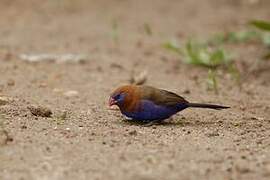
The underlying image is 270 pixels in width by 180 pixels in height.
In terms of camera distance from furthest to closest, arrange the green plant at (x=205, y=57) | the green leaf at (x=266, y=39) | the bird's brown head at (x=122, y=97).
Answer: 1. the green leaf at (x=266, y=39)
2. the green plant at (x=205, y=57)
3. the bird's brown head at (x=122, y=97)

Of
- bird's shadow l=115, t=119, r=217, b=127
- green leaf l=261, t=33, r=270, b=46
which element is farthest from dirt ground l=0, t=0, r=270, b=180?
green leaf l=261, t=33, r=270, b=46

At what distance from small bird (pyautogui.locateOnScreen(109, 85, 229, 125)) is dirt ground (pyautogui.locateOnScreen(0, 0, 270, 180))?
0.10m

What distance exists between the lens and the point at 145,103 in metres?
5.82

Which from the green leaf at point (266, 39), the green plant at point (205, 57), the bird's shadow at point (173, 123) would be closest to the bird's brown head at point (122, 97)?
the bird's shadow at point (173, 123)

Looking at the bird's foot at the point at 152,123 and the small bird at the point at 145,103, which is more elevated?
the small bird at the point at 145,103

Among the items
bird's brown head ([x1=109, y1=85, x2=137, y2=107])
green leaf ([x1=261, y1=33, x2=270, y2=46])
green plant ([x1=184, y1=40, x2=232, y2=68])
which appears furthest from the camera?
green leaf ([x1=261, y1=33, x2=270, y2=46])

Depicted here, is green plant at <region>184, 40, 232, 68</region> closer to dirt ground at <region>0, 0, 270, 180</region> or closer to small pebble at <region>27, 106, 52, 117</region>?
dirt ground at <region>0, 0, 270, 180</region>

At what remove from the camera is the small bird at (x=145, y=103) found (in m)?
5.80

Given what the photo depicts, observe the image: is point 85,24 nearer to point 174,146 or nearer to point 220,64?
point 220,64

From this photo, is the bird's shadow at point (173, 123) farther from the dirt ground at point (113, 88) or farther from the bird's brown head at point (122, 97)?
the bird's brown head at point (122, 97)

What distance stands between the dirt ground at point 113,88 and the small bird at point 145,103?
10 centimetres

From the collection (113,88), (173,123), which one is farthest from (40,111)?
(113,88)

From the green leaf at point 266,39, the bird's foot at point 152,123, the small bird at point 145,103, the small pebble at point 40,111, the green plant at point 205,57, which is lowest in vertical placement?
the bird's foot at point 152,123

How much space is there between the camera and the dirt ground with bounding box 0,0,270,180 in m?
4.54
